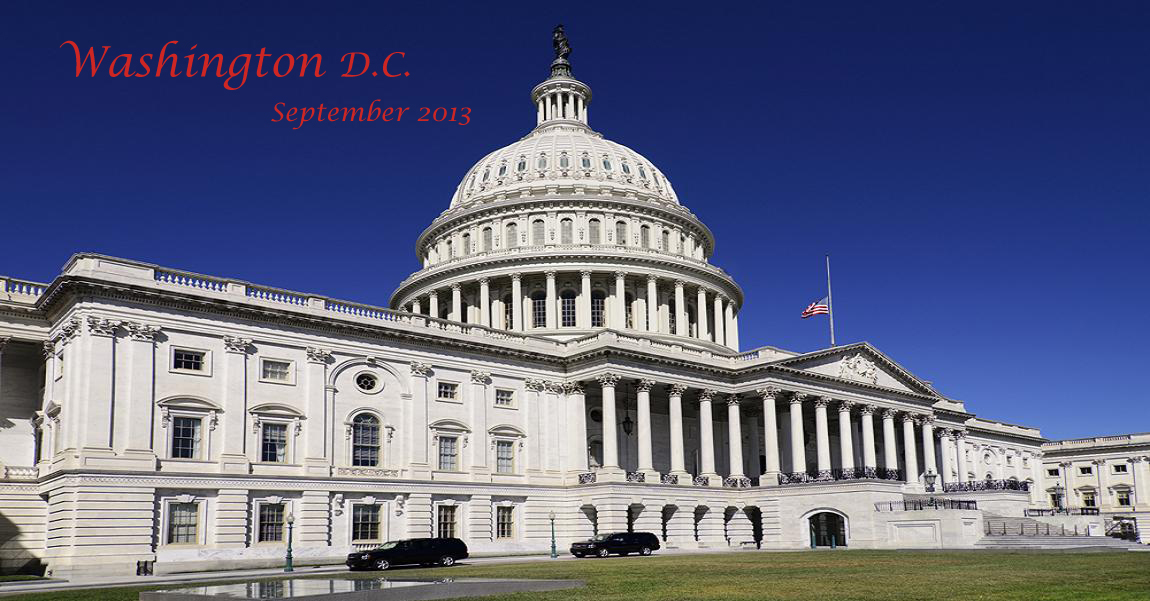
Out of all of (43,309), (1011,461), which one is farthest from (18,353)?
(1011,461)

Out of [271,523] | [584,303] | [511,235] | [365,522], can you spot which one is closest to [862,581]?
[271,523]

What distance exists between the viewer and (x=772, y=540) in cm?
6894

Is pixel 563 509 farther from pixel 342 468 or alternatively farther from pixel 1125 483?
pixel 1125 483

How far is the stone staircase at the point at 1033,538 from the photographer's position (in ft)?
185

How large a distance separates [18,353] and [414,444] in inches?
825

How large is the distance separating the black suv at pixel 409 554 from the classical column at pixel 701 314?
4760 centimetres

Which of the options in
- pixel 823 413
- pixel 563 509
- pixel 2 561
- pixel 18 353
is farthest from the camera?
pixel 823 413

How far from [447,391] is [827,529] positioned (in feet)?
90.9

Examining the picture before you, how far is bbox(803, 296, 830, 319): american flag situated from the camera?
8025cm

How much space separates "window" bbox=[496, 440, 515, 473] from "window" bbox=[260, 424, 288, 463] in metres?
13.8

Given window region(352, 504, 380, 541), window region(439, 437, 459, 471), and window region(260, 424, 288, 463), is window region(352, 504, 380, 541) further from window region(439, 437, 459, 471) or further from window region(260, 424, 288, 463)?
window region(439, 437, 459, 471)

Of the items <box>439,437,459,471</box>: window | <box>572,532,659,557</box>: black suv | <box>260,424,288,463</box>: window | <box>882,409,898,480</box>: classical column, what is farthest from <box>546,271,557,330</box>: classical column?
<box>260,424,288,463</box>: window

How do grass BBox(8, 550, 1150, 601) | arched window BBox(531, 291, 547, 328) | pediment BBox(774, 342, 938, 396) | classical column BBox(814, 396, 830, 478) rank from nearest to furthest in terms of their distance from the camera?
grass BBox(8, 550, 1150, 601) < classical column BBox(814, 396, 830, 478) < pediment BBox(774, 342, 938, 396) < arched window BBox(531, 291, 547, 328)

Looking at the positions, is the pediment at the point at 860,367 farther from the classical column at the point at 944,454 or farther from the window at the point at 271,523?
the window at the point at 271,523
